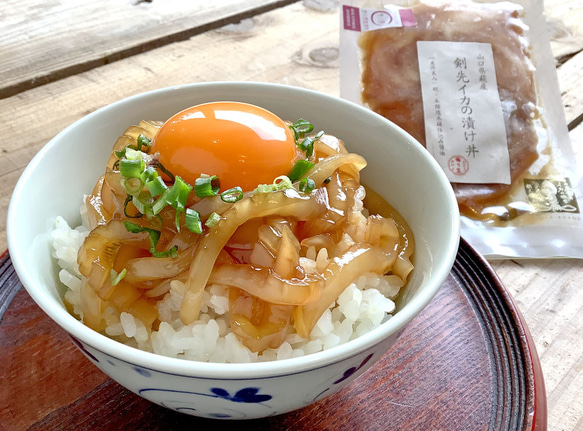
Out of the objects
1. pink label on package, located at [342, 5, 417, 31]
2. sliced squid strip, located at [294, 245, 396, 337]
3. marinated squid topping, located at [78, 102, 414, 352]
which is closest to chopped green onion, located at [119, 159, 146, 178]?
marinated squid topping, located at [78, 102, 414, 352]

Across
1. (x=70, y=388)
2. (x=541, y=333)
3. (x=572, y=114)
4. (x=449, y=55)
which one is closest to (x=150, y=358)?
(x=70, y=388)

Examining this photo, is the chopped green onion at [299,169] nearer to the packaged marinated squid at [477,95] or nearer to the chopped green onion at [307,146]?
the chopped green onion at [307,146]

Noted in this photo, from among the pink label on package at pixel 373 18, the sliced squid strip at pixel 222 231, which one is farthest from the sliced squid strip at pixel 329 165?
the pink label on package at pixel 373 18

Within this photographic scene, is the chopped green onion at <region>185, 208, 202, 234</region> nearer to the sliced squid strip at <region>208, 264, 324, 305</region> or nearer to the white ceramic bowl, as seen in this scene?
the sliced squid strip at <region>208, 264, 324, 305</region>

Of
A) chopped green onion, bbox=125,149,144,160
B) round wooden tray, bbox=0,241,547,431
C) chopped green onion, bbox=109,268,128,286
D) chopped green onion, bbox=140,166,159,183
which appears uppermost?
chopped green onion, bbox=125,149,144,160

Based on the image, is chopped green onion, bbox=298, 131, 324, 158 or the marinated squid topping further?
chopped green onion, bbox=298, 131, 324, 158

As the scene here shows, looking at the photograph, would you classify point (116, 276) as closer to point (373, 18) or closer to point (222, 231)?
point (222, 231)
